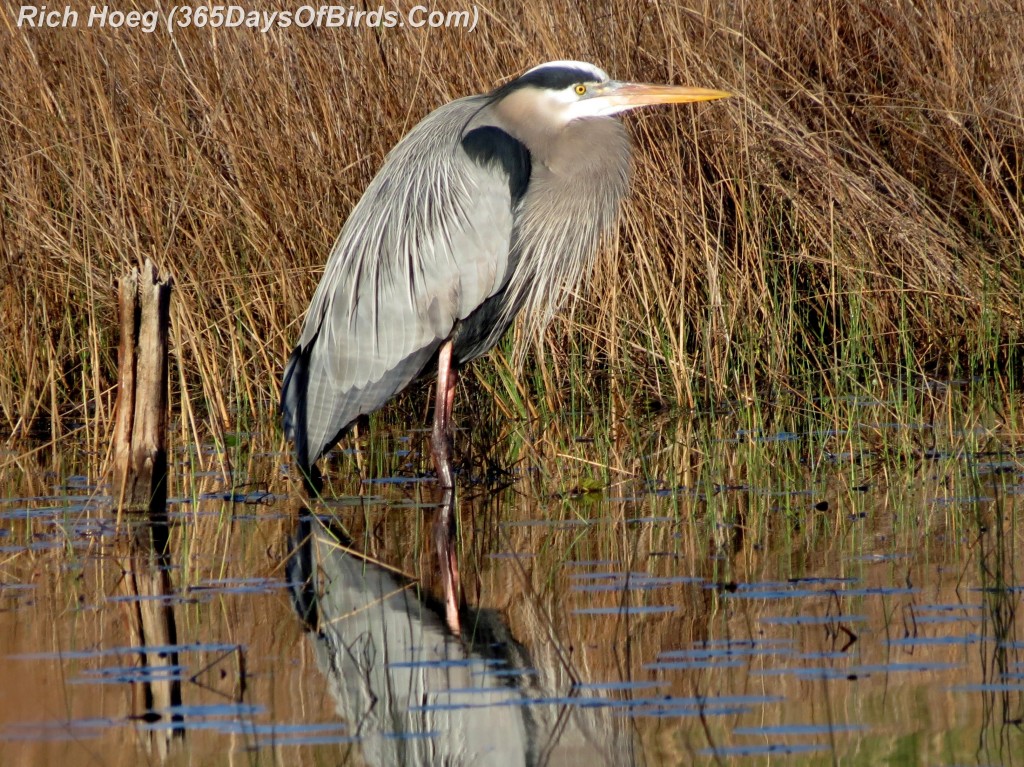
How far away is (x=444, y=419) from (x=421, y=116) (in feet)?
6.79

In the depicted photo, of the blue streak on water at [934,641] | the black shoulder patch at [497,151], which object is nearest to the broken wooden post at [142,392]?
the black shoulder patch at [497,151]

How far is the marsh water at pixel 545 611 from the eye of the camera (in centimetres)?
301

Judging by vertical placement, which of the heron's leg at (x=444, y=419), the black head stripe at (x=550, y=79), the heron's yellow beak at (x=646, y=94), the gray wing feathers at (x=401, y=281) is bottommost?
the heron's leg at (x=444, y=419)

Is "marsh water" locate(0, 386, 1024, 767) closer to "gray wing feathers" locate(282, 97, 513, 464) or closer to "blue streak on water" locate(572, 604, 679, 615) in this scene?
"blue streak on water" locate(572, 604, 679, 615)

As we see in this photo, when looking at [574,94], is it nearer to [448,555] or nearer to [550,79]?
[550,79]

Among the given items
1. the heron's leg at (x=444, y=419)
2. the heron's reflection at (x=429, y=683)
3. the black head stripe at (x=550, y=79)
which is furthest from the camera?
the black head stripe at (x=550, y=79)

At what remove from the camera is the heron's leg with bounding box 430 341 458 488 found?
582cm

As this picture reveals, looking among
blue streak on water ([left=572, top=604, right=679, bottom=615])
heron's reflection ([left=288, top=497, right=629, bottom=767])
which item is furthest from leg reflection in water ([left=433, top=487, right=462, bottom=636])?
blue streak on water ([left=572, top=604, right=679, bottom=615])

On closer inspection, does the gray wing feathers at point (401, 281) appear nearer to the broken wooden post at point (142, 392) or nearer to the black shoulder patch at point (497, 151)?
the black shoulder patch at point (497, 151)

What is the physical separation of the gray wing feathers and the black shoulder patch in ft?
0.13

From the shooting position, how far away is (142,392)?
5.34 metres

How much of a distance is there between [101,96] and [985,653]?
5076mm

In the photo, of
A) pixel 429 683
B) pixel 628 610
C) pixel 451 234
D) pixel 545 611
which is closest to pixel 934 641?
pixel 628 610

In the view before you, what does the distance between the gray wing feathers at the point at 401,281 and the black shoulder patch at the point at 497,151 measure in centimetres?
4
